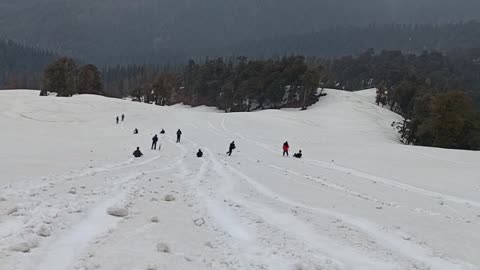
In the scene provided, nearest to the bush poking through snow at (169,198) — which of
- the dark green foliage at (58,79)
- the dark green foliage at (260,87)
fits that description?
the dark green foliage at (260,87)

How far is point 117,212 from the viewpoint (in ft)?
32.2

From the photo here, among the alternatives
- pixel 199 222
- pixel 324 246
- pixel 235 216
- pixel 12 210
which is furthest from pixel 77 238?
pixel 324 246

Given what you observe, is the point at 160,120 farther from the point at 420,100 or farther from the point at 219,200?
the point at 219,200

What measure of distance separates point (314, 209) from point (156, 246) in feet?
22.3

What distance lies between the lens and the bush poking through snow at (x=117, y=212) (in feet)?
32.2

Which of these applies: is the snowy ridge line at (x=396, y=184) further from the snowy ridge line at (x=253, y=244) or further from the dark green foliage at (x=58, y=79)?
the dark green foliage at (x=58, y=79)

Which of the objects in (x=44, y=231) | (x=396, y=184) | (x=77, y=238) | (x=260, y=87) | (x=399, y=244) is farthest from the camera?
(x=260, y=87)

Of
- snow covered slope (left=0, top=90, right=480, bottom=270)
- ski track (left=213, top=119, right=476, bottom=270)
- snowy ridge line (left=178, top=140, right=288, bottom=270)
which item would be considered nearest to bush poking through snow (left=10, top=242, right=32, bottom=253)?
snow covered slope (left=0, top=90, right=480, bottom=270)

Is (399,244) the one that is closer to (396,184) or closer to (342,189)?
(342,189)

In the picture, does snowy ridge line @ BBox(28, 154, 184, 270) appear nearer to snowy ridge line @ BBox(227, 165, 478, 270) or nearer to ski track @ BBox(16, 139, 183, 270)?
ski track @ BBox(16, 139, 183, 270)

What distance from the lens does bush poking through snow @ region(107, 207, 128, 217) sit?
9.81 metres

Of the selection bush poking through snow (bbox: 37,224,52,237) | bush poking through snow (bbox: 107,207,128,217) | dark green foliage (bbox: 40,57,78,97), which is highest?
dark green foliage (bbox: 40,57,78,97)

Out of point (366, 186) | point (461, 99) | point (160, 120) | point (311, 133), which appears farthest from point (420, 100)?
point (366, 186)

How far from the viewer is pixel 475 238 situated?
1061 centimetres
